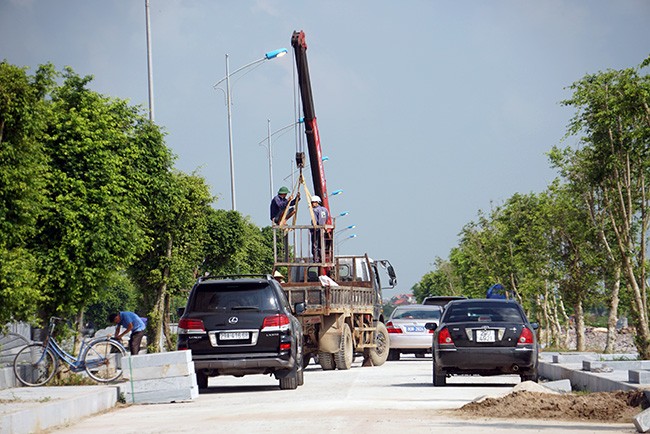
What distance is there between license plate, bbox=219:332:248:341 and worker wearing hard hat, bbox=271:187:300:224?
1106cm

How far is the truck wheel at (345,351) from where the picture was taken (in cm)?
3055

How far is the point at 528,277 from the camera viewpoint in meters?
54.6

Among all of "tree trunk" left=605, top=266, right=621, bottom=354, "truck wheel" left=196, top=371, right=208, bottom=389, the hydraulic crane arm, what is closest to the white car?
the hydraulic crane arm

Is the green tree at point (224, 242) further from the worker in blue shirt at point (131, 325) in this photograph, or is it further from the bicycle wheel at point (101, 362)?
the bicycle wheel at point (101, 362)

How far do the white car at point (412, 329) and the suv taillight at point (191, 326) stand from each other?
53.0 ft

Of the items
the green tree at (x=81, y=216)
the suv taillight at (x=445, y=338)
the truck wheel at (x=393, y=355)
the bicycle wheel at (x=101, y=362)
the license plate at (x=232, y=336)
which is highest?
the green tree at (x=81, y=216)

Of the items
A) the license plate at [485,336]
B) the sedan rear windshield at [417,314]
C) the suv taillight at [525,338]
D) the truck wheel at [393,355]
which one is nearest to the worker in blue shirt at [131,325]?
the license plate at [485,336]

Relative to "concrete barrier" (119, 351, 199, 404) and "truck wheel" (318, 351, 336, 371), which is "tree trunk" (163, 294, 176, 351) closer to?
"truck wheel" (318, 351, 336, 371)

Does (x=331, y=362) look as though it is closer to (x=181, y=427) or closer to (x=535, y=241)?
(x=181, y=427)

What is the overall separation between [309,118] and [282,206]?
5849mm

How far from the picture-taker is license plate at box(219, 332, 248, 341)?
858 inches

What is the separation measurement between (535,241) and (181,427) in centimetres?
3680

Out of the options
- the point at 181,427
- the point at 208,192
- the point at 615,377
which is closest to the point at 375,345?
the point at 208,192

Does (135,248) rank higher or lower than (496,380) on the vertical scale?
higher
